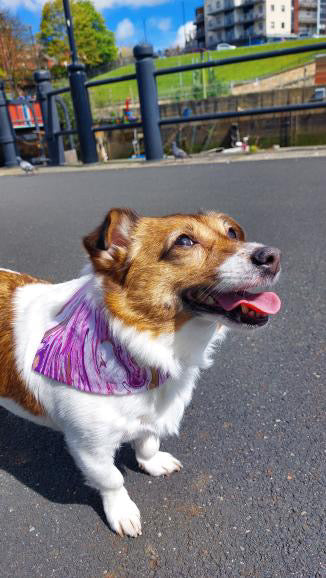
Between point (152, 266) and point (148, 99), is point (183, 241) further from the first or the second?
point (148, 99)

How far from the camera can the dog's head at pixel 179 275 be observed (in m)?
1.61

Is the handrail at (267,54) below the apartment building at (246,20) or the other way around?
below

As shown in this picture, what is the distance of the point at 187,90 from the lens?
3559cm

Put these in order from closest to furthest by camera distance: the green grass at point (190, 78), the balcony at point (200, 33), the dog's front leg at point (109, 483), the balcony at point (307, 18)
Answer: the dog's front leg at point (109, 483)
the green grass at point (190, 78)
the balcony at point (307, 18)
the balcony at point (200, 33)

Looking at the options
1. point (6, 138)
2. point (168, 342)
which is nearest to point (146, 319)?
point (168, 342)

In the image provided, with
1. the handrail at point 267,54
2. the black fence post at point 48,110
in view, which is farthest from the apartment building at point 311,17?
the handrail at point 267,54

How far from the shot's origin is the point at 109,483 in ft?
5.66

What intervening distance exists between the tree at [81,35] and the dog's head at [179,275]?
50149 mm

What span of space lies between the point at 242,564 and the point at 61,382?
Result: 3.09 feet

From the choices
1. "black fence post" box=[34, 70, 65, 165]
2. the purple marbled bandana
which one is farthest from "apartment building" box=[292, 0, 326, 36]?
the purple marbled bandana

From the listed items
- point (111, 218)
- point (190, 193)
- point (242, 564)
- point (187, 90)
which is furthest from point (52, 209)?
point (187, 90)

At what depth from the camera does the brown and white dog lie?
162 centimetres

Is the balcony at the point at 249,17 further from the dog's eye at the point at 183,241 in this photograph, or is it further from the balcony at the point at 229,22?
the dog's eye at the point at 183,241

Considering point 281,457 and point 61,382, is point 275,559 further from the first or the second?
point 61,382
